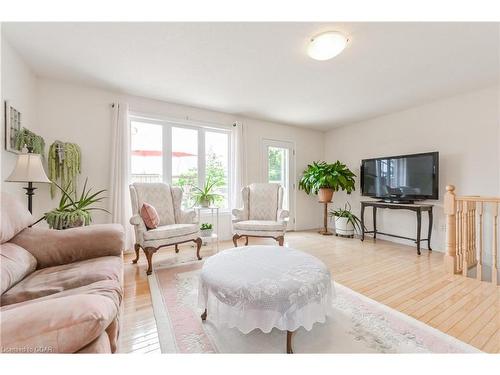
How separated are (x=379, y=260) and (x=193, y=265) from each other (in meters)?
2.36

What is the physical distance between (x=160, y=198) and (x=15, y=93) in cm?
173

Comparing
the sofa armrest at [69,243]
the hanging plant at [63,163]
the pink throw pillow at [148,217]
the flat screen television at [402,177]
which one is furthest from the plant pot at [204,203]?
the flat screen television at [402,177]

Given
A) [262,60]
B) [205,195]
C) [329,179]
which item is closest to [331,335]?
[262,60]

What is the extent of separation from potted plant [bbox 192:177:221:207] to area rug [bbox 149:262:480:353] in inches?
72.3

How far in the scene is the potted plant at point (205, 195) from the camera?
3.50 metres

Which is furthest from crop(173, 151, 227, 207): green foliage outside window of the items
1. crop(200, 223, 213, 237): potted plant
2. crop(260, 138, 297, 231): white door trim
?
crop(260, 138, 297, 231): white door trim

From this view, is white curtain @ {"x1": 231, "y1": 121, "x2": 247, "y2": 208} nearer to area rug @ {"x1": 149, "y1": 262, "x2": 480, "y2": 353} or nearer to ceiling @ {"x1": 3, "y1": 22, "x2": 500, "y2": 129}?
ceiling @ {"x1": 3, "y1": 22, "x2": 500, "y2": 129}

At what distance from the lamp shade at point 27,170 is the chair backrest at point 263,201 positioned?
7.95ft

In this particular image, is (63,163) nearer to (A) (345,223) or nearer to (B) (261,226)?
(B) (261,226)

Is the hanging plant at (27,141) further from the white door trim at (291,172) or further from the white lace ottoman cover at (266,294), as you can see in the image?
the white door trim at (291,172)

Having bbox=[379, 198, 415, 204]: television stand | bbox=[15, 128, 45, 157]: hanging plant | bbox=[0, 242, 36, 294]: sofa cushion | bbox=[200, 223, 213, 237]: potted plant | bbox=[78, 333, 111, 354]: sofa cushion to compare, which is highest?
bbox=[15, 128, 45, 157]: hanging plant

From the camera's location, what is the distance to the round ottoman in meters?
1.20
